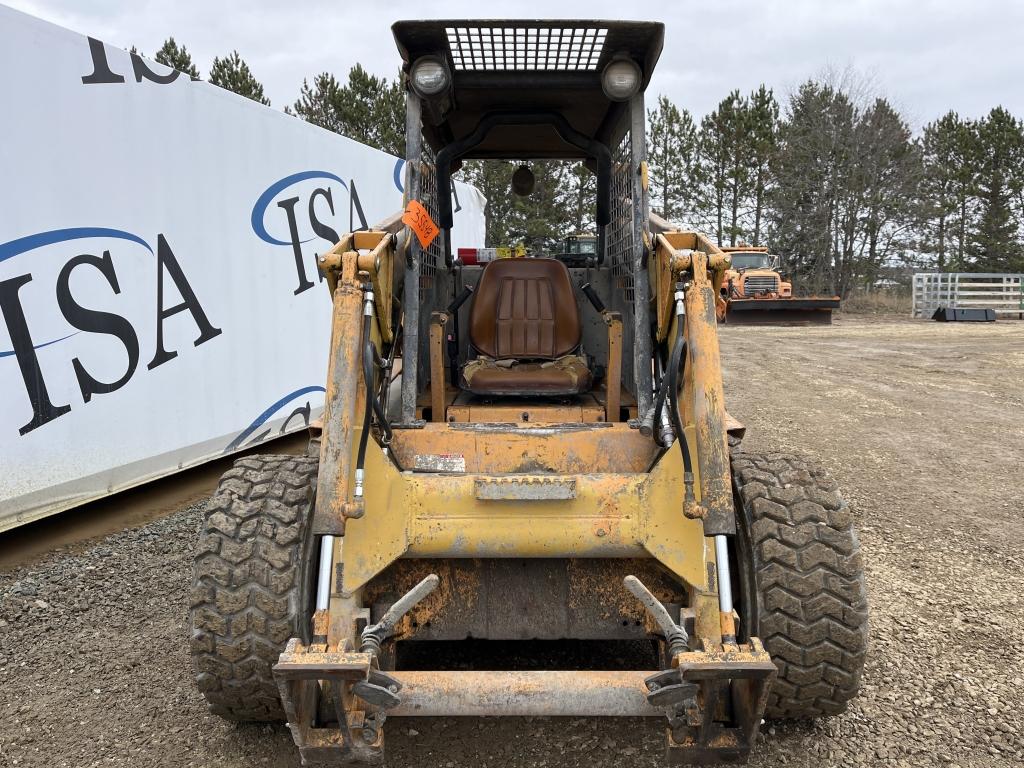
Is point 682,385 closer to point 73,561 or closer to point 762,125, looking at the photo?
point 73,561

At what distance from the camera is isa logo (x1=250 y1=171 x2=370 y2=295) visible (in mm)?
7098

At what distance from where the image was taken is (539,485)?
8.79 ft

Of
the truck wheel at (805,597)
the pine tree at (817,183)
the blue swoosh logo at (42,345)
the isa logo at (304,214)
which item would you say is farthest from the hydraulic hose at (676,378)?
the pine tree at (817,183)

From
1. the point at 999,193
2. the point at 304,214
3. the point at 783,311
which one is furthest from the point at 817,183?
the point at 304,214

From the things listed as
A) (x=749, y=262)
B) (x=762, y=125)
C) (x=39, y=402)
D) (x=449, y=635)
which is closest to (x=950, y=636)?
(x=449, y=635)

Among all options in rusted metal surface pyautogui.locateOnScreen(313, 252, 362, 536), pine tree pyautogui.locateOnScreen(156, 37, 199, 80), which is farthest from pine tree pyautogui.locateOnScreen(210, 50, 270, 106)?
rusted metal surface pyautogui.locateOnScreen(313, 252, 362, 536)

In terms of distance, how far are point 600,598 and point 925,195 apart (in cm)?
3740

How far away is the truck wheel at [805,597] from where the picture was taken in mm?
2621

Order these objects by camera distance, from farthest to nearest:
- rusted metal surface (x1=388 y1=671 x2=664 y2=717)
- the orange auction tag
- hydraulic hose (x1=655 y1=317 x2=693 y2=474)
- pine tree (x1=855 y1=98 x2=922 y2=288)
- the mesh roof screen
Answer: pine tree (x1=855 y1=98 x2=922 y2=288) → the orange auction tag → the mesh roof screen → hydraulic hose (x1=655 y1=317 x2=693 y2=474) → rusted metal surface (x1=388 y1=671 x2=664 y2=717)

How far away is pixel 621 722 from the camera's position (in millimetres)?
2943

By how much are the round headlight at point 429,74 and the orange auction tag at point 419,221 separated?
534 mm

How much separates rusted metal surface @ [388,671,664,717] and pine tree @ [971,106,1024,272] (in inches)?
1612

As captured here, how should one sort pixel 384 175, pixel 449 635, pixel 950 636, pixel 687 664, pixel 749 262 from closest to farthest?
pixel 687 664 → pixel 449 635 → pixel 950 636 → pixel 384 175 → pixel 749 262

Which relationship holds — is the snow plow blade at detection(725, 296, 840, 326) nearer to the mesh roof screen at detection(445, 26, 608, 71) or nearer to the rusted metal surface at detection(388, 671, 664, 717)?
the mesh roof screen at detection(445, 26, 608, 71)
